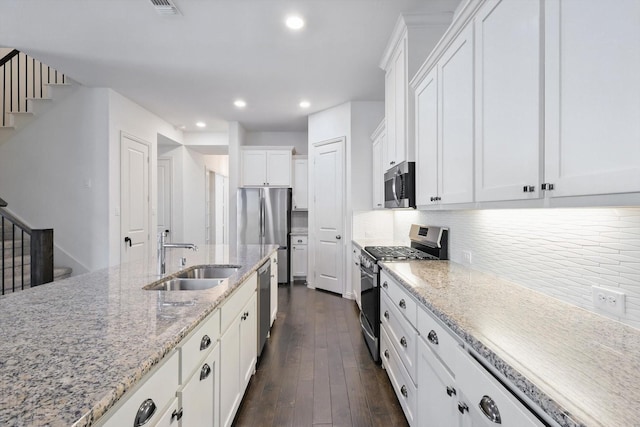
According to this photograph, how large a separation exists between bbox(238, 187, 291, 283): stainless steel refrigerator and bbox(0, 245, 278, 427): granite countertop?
12.9ft

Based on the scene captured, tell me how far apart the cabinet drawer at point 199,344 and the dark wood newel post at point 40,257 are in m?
2.39

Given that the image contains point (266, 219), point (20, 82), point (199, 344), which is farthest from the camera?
point (266, 219)

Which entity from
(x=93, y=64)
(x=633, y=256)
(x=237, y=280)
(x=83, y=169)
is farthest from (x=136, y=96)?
(x=633, y=256)

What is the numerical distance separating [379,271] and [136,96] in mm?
4315

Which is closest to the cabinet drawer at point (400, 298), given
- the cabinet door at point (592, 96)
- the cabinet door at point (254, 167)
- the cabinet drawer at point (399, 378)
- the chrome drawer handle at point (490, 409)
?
the cabinet drawer at point (399, 378)

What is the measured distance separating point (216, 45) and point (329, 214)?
9.09ft

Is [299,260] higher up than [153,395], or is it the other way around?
[153,395]

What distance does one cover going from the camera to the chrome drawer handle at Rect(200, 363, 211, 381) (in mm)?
1242

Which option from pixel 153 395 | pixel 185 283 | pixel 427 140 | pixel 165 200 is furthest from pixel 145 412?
pixel 165 200

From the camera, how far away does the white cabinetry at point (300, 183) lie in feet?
19.4

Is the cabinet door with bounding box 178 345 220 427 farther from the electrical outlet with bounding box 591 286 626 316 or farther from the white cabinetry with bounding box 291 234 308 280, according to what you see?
the white cabinetry with bounding box 291 234 308 280

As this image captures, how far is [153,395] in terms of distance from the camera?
85cm

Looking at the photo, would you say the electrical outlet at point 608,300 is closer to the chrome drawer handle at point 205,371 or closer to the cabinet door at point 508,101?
the cabinet door at point 508,101

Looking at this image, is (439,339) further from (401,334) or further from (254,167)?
(254,167)
